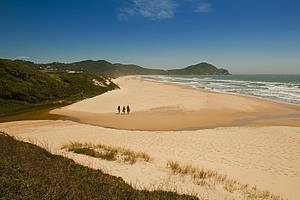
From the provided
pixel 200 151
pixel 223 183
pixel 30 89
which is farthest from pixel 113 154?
pixel 30 89

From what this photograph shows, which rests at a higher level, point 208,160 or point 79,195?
point 79,195

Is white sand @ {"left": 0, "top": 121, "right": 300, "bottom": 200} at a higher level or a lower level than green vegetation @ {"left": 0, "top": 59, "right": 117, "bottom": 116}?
Answer: lower

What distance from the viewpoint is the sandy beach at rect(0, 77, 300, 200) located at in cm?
1112

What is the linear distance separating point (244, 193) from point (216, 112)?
24.1m

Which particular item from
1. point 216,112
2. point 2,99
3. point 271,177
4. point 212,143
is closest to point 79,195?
point 271,177

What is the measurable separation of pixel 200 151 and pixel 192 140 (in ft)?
8.55

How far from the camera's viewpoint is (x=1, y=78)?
3866 cm

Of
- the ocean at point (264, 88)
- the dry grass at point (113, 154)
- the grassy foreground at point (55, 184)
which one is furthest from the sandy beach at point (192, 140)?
the ocean at point (264, 88)

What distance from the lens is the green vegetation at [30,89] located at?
3534 cm

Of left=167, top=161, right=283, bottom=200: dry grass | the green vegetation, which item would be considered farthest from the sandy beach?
the green vegetation

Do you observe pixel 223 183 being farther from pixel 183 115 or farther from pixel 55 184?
pixel 183 115

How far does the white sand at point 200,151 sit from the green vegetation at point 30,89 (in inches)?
438

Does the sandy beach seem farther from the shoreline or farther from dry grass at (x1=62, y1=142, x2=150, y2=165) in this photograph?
dry grass at (x1=62, y1=142, x2=150, y2=165)

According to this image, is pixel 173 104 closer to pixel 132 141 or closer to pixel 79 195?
pixel 132 141
